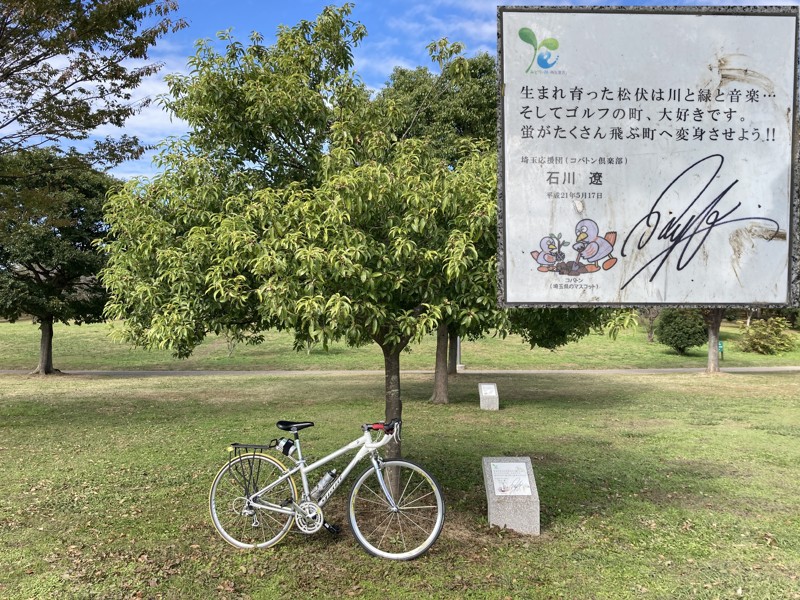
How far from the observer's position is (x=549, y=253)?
4262 mm

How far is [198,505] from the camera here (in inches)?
271

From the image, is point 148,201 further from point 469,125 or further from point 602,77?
point 469,125

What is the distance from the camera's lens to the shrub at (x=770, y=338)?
3362cm

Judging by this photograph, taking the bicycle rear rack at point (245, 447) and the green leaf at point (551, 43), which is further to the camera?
the bicycle rear rack at point (245, 447)

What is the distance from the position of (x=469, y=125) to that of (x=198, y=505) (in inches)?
560

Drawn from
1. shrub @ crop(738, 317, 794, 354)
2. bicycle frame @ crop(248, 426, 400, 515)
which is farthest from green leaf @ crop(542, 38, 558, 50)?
shrub @ crop(738, 317, 794, 354)

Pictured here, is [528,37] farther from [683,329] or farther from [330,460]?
[683,329]

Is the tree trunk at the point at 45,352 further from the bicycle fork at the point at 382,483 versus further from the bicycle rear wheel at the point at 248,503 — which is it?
the bicycle fork at the point at 382,483

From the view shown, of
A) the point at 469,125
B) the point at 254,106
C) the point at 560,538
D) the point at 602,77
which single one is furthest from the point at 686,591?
the point at 469,125

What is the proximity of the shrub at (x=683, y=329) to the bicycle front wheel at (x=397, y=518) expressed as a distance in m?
28.2

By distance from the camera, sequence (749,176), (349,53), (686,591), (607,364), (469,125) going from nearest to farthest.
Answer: (749,176)
(686,591)
(349,53)
(469,125)
(607,364)

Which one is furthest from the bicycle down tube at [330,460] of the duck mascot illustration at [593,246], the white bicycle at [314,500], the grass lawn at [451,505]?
the duck mascot illustration at [593,246]
